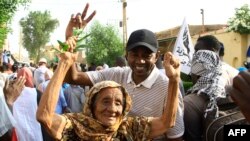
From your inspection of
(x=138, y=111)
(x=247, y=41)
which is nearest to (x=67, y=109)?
(x=138, y=111)

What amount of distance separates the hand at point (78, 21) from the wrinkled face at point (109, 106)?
572 mm

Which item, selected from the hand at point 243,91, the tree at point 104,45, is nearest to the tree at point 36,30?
the tree at point 104,45

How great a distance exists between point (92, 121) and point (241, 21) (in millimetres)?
21885

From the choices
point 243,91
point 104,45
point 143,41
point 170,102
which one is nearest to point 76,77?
point 143,41

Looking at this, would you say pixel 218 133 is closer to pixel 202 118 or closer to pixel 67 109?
pixel 202 118

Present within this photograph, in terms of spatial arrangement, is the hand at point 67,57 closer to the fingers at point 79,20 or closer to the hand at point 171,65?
the fingers at point 79,20

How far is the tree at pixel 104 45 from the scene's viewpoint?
4134 cm

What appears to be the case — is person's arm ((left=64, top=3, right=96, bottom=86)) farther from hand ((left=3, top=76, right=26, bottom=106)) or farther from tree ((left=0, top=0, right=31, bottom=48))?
tree ((left=0, top=0, right=31, bottom=48))

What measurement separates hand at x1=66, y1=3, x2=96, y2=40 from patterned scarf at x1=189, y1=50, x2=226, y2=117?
2.96 feet

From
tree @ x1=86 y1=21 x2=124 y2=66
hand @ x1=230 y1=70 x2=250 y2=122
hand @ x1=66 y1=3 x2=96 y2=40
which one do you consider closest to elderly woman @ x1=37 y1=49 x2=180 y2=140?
hand @ x1=66 y1=3 x2=96 y2=40

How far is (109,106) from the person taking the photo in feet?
9.68

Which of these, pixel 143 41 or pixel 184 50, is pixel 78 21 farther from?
pixel 184 50

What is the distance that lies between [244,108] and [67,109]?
5388mm

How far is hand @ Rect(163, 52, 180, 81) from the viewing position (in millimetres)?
2779
